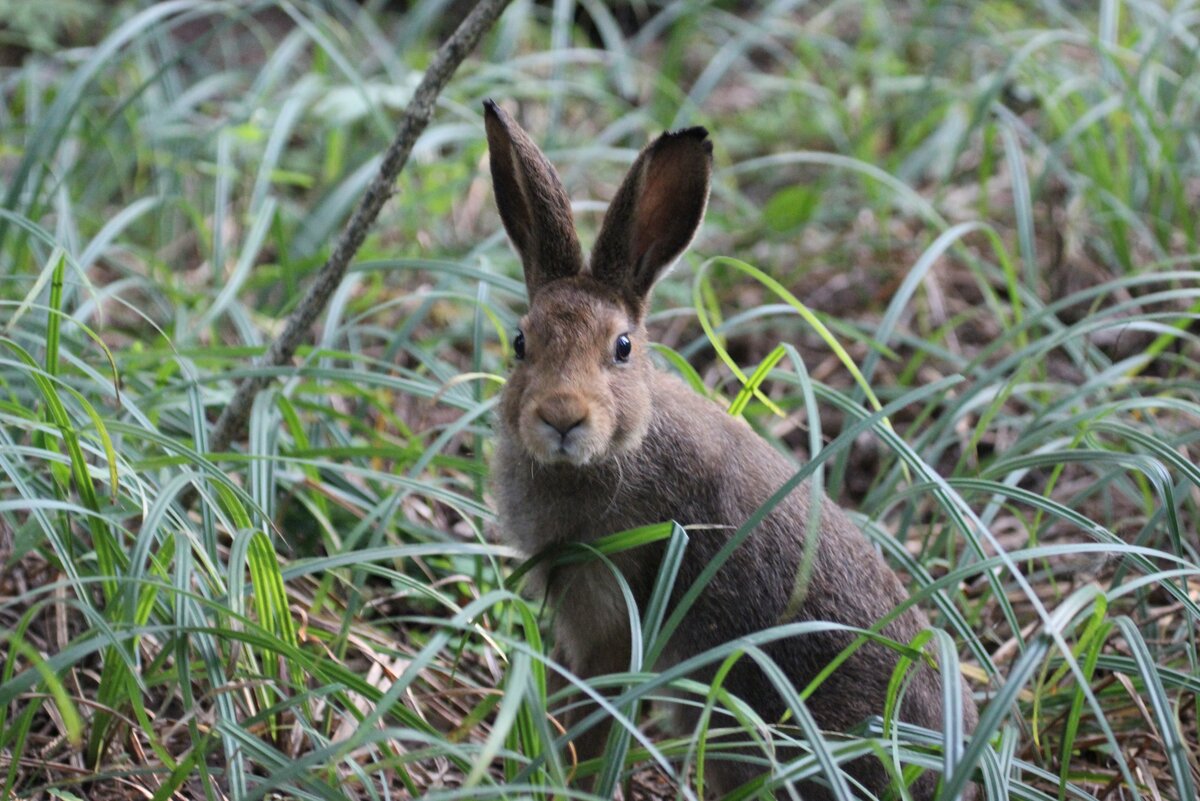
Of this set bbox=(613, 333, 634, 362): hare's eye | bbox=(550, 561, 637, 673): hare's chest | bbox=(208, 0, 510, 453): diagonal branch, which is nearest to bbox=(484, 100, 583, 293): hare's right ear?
bbox=(613, 333, 634, 362): hare's eye

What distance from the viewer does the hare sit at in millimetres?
3537

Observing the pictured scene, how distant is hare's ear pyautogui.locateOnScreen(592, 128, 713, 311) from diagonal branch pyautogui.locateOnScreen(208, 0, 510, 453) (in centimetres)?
72

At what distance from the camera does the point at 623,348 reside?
3.64 metres

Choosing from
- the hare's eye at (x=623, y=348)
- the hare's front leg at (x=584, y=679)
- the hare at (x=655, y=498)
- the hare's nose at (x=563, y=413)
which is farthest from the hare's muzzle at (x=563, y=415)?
the hare's front leg at (x=584, y=679)

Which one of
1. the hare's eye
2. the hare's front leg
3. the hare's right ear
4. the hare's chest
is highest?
the hare's right ear

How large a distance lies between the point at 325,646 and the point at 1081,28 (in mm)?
5283

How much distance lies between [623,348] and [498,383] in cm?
101

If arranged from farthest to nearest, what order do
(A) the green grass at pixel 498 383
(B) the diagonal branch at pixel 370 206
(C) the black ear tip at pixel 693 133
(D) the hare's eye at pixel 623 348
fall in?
(B) the diagonal branch at pixel 370 206
(D) the hare's eye at pixel 623 348
(C) the black ear tip at pixel 693 133
(A) the green grass at pixel 498 383

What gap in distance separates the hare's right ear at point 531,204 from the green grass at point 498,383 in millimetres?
424

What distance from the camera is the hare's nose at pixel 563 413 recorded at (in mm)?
3230

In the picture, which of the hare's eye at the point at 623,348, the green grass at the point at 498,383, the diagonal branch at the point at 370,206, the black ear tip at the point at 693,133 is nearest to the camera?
the green grass at the point at 498,383

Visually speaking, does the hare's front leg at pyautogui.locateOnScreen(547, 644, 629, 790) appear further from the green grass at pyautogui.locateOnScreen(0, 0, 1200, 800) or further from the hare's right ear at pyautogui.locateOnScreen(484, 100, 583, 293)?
the hare's right ear at pyautogui.locateOnScreen(484, 100, 583, 293)

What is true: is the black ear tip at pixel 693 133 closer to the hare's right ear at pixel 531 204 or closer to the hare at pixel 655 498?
the hare at pixel 655 498

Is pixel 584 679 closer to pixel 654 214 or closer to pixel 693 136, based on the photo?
pixel 654 214
